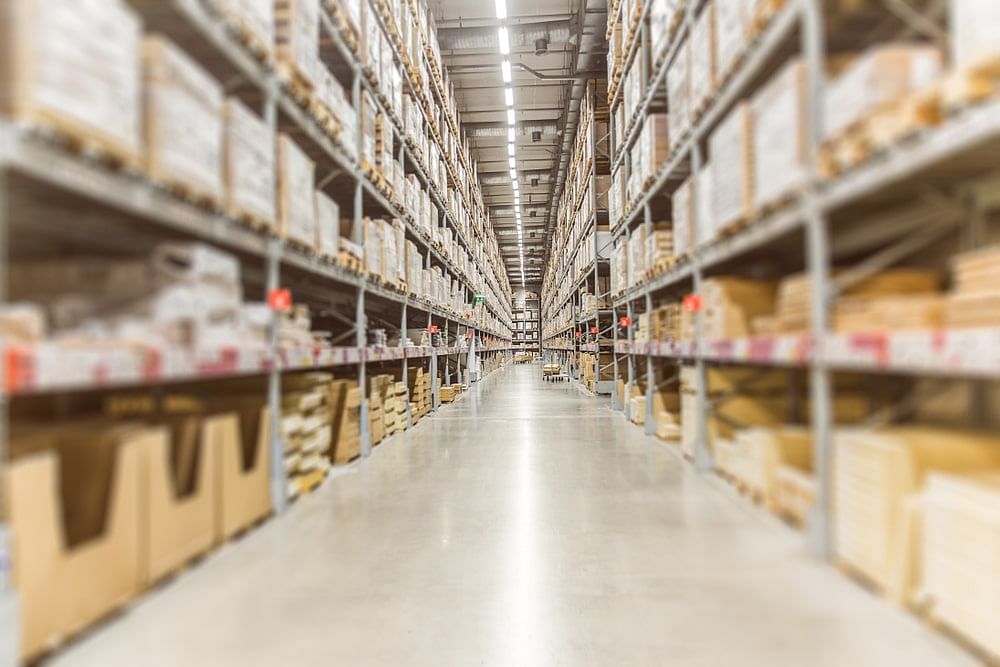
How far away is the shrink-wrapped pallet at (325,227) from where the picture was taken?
200 inches

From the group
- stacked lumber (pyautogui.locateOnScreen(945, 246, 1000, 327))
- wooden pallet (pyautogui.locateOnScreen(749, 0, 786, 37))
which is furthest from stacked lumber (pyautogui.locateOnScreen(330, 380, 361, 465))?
stacked lumber (pyautogui.locateOnScreen(945, 246, 1000, 327))

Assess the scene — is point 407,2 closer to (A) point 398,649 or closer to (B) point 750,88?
(B) point 750,88

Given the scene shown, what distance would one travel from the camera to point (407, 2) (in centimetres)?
890

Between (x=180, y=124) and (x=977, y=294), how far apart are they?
142 inches

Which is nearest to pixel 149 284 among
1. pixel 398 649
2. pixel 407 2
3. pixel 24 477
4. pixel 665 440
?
A: pixel 24 477

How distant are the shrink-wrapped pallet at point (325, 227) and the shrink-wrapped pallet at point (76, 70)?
2320 millimetres

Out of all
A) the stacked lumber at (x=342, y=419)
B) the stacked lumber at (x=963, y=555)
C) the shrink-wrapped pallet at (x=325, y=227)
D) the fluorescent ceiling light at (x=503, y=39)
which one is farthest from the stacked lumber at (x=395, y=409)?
the fluorescent ceiling light at (x=503, y=39)

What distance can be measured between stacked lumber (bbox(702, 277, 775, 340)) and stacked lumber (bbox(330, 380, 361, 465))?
3475 mm

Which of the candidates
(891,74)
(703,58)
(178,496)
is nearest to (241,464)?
(178,496)

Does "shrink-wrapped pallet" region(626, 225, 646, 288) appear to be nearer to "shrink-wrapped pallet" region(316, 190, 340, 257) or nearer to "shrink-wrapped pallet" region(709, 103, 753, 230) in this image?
"shrink-wrapped pallet" region(709, 103, 753, 230)

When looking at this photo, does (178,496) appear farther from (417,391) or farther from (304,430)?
(417,391)

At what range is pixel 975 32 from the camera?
2248 mm

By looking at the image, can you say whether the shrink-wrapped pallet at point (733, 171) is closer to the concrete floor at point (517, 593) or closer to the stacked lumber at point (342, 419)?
the concrete floor at point (517, 593)

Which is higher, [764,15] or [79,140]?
[764,15]
